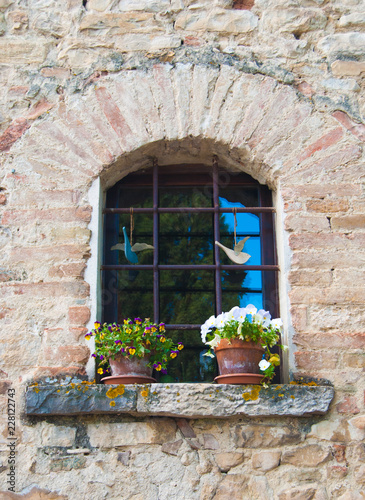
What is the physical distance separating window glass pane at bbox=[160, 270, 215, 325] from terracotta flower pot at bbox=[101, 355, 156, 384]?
0.57 m

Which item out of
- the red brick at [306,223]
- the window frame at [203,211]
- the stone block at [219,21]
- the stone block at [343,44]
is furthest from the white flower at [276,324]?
the stone block at [219,21]

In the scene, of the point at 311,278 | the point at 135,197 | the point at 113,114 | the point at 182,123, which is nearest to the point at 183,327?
the point at 311,278

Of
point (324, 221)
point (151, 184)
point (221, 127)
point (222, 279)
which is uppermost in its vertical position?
point (221, 127)

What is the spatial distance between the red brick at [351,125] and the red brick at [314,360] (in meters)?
1.28

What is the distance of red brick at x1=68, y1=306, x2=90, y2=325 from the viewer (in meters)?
3.23

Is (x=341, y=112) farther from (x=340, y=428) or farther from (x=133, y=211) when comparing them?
(x=340, y=428)

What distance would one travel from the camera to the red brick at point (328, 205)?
342 centimetres

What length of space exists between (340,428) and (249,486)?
1.72 feet

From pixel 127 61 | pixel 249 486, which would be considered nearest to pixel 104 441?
pixel 249 486

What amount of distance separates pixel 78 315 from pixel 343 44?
2.25m

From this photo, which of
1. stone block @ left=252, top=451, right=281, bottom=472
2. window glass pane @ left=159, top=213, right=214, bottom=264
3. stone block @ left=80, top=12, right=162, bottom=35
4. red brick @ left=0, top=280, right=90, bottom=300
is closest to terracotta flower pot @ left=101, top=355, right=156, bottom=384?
red brick @ left=0, top=280, right=90, bottom=300

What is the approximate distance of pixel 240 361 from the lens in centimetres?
304

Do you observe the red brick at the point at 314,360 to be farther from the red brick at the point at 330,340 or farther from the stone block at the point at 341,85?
the stone block at the point at 341,85

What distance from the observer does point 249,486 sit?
2908 mm
